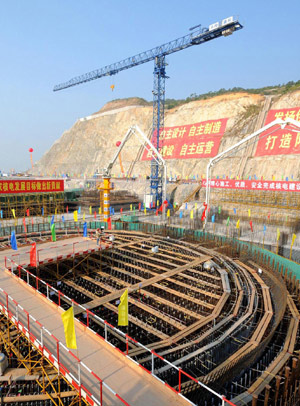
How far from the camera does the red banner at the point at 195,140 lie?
211ft

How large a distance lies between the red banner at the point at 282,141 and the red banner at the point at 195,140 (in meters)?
10.7

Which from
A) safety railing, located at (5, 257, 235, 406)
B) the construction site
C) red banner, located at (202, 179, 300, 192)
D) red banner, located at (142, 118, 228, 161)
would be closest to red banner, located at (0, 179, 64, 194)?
the construction site

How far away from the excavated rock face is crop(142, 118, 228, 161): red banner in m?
1.52

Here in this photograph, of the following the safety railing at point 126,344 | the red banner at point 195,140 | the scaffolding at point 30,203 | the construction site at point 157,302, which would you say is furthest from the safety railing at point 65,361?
the red banner at point 195,140

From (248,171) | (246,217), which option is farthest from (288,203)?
(248,171)

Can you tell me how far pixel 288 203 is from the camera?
38.0 metres

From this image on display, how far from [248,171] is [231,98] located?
24.1 m

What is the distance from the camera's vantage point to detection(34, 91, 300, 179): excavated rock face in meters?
56.1

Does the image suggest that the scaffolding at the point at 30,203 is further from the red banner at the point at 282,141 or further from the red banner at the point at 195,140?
the red banner at the point at 282,141

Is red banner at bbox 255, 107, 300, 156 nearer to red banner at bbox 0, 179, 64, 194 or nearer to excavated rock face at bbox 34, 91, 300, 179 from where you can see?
excavated rock face at bbox 34, 91, 300, 179

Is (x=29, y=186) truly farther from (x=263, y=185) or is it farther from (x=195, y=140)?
(x=195, y=140)

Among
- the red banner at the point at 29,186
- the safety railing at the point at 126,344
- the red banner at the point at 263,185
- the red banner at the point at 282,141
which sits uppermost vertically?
the red banner at the point at 282,141

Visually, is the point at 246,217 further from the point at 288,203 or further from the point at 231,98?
the point at 231,98

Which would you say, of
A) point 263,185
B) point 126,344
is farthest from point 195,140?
point 126,344
